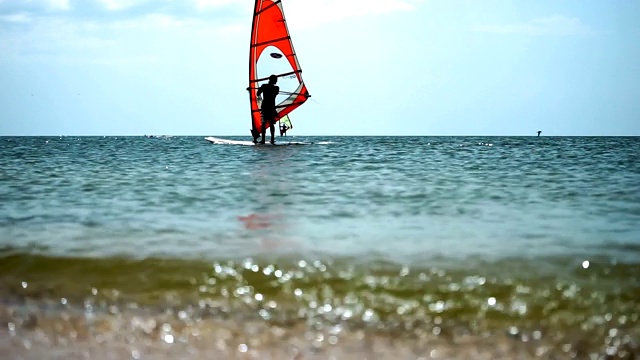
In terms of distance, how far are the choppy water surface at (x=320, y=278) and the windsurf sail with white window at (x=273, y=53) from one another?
17240 millimetres

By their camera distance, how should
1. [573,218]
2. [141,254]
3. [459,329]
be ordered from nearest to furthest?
[459,329] → [141,254] → [573,218]

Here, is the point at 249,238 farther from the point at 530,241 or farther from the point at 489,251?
the point at 530,241

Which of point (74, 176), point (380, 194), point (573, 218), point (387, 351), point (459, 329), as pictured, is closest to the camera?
point (387, 351)

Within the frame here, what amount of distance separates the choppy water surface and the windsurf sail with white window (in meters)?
17.2

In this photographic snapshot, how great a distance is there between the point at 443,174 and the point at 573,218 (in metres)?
6.06

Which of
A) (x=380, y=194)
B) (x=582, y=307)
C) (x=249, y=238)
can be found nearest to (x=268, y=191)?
(x=380, y=194)

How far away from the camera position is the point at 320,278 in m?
4.09

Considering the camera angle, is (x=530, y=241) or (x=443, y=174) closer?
(x=530, y=241)

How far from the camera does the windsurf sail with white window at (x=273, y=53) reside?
24.9 m

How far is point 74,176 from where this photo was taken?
12461 millimetres

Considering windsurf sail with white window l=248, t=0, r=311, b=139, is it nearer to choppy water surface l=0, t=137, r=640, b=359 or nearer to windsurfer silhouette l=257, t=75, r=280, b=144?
windsurfer silhouette l=257, t=75, r=280, b=144

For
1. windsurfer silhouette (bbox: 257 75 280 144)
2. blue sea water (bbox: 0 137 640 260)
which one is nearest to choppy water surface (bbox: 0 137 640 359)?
blue sea water (bbox: 0 137 640 260)

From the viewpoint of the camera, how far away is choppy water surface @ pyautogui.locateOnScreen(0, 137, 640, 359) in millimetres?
3043

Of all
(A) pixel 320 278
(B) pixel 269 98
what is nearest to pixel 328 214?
(A) pixel 320 278
